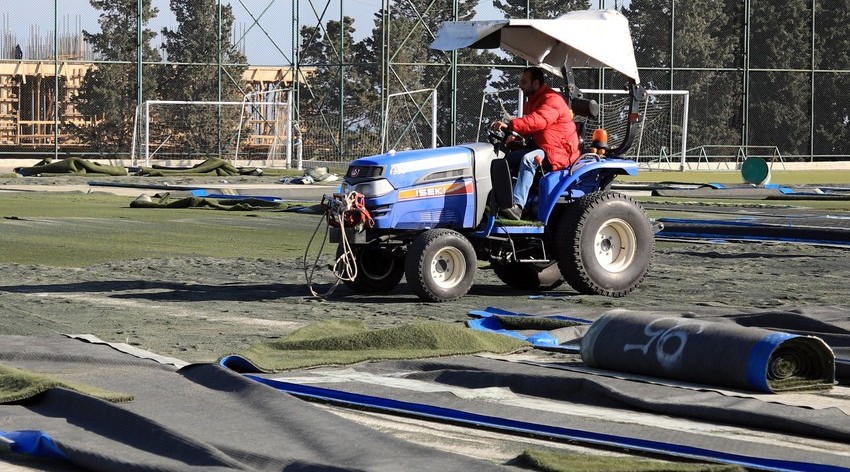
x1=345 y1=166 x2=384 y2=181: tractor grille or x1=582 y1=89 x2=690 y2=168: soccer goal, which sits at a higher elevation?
x1=582 y1=89 x2=690 y2=168: soccer goal

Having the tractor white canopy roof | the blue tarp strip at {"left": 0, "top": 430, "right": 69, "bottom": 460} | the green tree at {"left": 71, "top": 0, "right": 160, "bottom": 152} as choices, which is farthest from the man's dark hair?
the green tree at {"left": 71, "top": 0, "right": 160, "bottom": 152}

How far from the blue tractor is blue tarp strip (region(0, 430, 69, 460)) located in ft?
16.2

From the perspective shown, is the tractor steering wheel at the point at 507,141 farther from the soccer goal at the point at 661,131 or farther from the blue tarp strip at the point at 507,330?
the soccer goal at the point at 661,131

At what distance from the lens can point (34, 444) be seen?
186 inches

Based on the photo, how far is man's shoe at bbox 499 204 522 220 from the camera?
32.9 feet

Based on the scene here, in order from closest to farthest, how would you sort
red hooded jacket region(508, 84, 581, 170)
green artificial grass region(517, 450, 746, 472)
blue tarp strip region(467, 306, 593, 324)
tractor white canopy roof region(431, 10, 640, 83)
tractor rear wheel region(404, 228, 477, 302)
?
green artificial grass region(517, 450, 746, 472), blue tarp strip region(467, 306, 593, 324), tractor rear wheel region(404, 228, 477, 302), red hooded jacket region(508, 84, 581, 170), tractor white canopy roof region(431, 10, 640, 83)

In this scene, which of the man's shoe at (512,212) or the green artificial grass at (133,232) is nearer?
the man's shoe at (512,212)

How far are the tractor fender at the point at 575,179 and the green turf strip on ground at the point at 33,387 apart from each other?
5.02 m

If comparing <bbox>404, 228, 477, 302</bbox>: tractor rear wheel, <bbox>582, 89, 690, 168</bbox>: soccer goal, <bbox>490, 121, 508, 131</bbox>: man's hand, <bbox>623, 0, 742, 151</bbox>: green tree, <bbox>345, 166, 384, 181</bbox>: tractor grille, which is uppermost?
<bbox>623, 0, 742, 151</bbox>: green tree

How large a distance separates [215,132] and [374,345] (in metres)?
34.9

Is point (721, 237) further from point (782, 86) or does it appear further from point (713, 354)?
point (782, 86)

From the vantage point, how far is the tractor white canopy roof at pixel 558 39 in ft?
33.7

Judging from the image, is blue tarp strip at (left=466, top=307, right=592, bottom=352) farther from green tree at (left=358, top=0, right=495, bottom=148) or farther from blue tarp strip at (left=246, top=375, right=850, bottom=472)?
green tree at (left=358, top=0, right=495, bottom=148)

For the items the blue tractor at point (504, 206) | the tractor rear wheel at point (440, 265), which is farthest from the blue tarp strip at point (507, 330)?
the blue tractor at point (504, 206)
